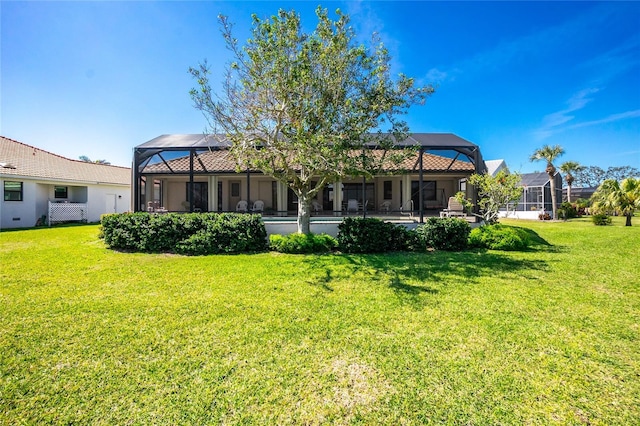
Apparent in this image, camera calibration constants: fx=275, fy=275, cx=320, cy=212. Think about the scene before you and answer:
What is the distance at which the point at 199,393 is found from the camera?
291 centimetres

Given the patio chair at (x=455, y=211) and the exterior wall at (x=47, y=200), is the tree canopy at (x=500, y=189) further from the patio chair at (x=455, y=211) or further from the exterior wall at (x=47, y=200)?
the exterior wall at (x=47, y=200)

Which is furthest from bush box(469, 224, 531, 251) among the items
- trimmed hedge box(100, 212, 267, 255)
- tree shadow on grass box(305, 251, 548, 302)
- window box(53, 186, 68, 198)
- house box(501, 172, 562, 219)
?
window box(53, 186, 68, 198)

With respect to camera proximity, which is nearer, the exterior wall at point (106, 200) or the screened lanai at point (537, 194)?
the exterior wall at point (106, 200)

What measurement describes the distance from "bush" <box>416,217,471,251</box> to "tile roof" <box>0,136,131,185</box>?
79.5 ft

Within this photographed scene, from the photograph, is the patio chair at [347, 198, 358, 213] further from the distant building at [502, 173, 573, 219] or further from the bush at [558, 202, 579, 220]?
the bush at [558, 202, 579, 220]

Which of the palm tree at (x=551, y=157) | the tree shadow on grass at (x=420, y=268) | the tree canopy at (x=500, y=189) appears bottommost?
the tree shadow on grass at (x=420, y=268)

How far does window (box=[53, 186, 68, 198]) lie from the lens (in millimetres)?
20669

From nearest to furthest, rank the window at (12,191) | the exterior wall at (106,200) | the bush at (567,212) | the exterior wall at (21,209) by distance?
the exterior wall at (21,209)
the window at (12,191)
the exterior wall at (106,200)
the bush at (567,212)

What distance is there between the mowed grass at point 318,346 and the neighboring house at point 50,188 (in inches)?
608

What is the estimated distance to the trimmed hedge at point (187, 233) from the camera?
9.84m

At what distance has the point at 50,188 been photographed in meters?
20.2

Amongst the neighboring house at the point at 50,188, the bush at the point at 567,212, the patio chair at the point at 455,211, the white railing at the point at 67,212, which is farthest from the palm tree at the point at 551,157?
the white railing at the point at 67,212

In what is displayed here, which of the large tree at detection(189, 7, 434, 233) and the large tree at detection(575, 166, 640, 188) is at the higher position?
the large tree at detection(575, 166, 640, 188)

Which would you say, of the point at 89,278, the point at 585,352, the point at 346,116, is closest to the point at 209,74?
the point at 346,116
